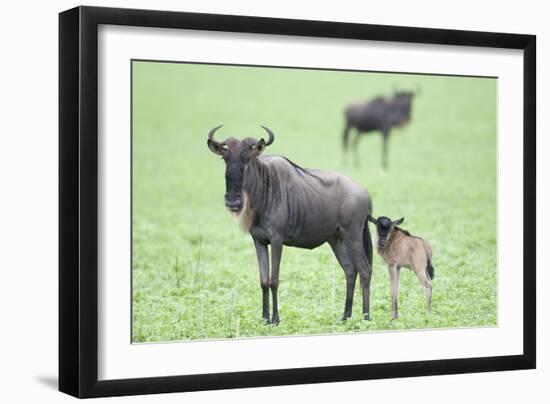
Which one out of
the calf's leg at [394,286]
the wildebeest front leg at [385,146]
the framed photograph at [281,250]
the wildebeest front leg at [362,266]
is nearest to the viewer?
the framed photograph at [281,250]

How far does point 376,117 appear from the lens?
16.5 meters

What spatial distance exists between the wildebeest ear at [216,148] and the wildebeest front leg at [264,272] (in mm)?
899

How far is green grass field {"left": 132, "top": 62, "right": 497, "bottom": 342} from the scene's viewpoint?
1000cm

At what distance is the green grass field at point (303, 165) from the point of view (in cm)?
1000

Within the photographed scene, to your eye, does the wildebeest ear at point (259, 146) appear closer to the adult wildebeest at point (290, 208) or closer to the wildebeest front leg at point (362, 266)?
the adult wildebeest at point (290, 208)

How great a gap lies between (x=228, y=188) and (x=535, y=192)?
309 cm

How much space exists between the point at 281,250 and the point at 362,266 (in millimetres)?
877

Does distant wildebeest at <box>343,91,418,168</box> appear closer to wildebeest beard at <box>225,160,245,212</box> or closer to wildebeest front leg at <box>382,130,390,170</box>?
wildebeest front leg at <box>382,130,390,170</box>

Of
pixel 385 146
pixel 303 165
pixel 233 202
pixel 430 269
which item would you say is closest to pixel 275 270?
pixel 233 202

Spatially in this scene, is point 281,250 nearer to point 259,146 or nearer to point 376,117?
point 259,146

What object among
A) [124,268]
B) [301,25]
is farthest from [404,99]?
[124,268]

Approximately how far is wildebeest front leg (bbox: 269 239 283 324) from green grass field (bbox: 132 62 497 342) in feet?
0.40

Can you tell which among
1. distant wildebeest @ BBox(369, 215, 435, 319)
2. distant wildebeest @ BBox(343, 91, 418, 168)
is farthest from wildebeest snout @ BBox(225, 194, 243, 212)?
distant wildebeest @ BBox(343, 91, 418, 168)

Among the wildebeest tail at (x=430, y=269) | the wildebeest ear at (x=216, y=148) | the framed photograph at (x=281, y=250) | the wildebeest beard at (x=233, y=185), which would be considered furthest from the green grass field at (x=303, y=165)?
the wildebeest beard at (x=233, y=185)
